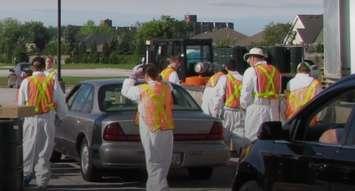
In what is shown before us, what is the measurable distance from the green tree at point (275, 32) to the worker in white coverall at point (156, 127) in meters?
90.4

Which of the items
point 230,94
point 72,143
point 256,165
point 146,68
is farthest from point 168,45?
point 256,165

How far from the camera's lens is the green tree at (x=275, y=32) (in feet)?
331

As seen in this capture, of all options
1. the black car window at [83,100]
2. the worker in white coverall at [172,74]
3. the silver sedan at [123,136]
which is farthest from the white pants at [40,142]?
the worker in white coverall at [172,74]

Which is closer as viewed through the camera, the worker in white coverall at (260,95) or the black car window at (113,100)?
the black car window at (113,100)

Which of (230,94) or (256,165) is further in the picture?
(230,94)

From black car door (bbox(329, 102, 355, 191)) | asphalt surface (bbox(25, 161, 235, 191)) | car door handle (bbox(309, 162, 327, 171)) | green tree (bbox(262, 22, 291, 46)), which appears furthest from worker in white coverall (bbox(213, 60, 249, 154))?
green tree (bbox(262, 22, 291, 46))

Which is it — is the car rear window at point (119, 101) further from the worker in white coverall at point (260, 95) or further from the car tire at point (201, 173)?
the car tire at point (201, 173)

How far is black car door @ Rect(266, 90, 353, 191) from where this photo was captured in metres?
5.76

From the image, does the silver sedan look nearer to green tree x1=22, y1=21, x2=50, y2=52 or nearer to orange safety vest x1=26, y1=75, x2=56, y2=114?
orange safety vest x1=26, y1=75, x2=56, y2=114

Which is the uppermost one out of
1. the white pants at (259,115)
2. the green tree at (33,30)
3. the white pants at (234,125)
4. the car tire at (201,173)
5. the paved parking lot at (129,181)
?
the green tree at (33,30)

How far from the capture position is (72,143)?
11.8 m

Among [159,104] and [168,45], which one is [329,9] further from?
[168,45]

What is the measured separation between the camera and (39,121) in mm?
10406

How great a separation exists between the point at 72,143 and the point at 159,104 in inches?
109
